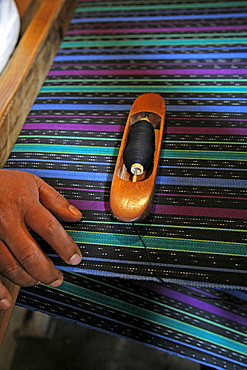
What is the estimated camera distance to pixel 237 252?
0.83 m

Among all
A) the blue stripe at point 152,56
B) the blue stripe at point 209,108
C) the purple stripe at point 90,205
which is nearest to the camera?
the purple stripe at point 90,205

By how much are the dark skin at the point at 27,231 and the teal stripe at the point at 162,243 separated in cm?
5

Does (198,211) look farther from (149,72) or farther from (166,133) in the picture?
(149,72)

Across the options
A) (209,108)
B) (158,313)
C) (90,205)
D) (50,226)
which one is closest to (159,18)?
(209,108)

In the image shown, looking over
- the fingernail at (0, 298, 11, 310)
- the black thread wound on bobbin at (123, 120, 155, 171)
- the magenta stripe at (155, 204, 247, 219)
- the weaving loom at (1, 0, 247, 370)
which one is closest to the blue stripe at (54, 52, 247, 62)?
the weaving loom at (1, 0, 247, 370)

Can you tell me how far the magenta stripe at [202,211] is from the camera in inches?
34.3

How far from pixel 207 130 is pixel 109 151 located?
0.94 feet

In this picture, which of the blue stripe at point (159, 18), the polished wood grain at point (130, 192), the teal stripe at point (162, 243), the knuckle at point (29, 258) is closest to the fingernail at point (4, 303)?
the knuckle at point (29, 258)

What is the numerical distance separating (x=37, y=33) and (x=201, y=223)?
32.1 inches

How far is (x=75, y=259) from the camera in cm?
83

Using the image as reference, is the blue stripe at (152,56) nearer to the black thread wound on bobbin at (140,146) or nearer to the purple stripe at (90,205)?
the black thread wound on bobbin at (140,146)

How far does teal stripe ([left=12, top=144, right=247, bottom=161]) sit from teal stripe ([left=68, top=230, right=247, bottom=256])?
9.5 inches

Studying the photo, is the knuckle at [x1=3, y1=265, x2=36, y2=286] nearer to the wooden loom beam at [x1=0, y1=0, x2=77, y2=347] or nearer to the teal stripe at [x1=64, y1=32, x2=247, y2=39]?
the wooden loom beam at [x1=0, y1=0, x2=77, y2=347]

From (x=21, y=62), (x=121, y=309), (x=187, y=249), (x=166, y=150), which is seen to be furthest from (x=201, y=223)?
(x=21, y=62)
